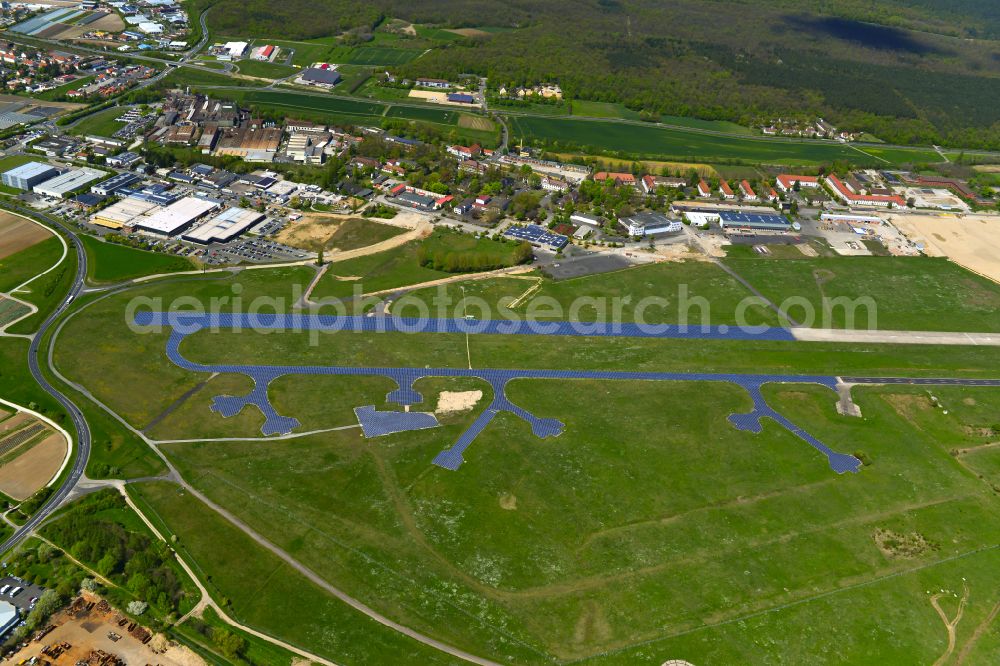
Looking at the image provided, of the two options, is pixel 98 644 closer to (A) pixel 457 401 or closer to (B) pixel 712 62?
(A) pixel 457 401

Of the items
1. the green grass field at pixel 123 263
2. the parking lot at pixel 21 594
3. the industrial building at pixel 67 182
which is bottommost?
the parking lot at pixel 21 594

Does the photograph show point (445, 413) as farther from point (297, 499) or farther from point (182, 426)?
point (182, 426)

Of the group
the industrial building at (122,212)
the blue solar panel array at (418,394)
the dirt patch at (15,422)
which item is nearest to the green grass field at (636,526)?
the blue solar panel array at (418,394)

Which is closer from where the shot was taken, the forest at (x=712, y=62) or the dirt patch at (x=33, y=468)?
the dirt patch at (x=33, y=468)

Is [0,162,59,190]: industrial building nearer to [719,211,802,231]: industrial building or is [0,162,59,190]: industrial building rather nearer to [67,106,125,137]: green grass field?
[67,106,125,137]: green grass field

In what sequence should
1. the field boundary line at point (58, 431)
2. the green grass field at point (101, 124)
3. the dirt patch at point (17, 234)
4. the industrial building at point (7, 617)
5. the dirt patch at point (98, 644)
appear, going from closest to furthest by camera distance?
the dirt patch at point (98, 644) → the industrial building at point (7, 617) → the field boundary line at point (58, 431) → the dirt patch at point (17, 234) → the green grass field at point (101, 124)

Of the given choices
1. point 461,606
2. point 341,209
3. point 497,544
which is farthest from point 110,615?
point 341,209

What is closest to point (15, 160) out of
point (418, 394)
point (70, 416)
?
point (70, 416)

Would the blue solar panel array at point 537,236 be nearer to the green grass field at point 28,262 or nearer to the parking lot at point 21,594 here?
the green grass field at point 28,262
